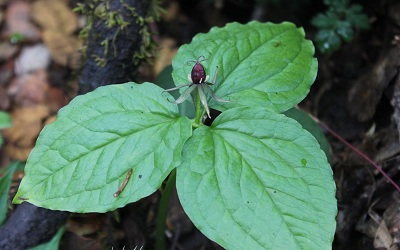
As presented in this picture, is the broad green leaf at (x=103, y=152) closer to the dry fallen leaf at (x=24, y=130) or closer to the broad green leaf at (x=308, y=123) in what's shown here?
the broad green leaf at (x=308, y=123)

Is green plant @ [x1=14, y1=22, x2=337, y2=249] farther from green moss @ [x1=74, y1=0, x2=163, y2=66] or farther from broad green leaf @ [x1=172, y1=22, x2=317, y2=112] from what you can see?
green moss @ [x1=74, y1=0, x2=163, y2=66]

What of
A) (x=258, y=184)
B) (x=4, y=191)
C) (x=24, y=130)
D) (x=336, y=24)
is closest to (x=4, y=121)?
(x=4, y=191)

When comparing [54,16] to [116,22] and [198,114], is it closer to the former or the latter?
[116,22]

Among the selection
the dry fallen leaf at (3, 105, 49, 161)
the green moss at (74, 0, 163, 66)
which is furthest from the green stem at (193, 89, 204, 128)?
the dry fallen leaf at (3, 105, 49, 161)

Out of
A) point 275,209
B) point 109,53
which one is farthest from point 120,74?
point 275,209

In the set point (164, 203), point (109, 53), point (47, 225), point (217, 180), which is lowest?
point (47, 225)

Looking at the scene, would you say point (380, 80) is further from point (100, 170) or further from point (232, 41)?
point (100, 170)

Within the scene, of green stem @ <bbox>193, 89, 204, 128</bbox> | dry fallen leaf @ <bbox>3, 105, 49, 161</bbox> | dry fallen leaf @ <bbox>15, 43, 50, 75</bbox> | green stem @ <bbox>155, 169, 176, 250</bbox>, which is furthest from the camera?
dry fallen leaf @ <bbox>15, 43, 50, 75</bbox>
